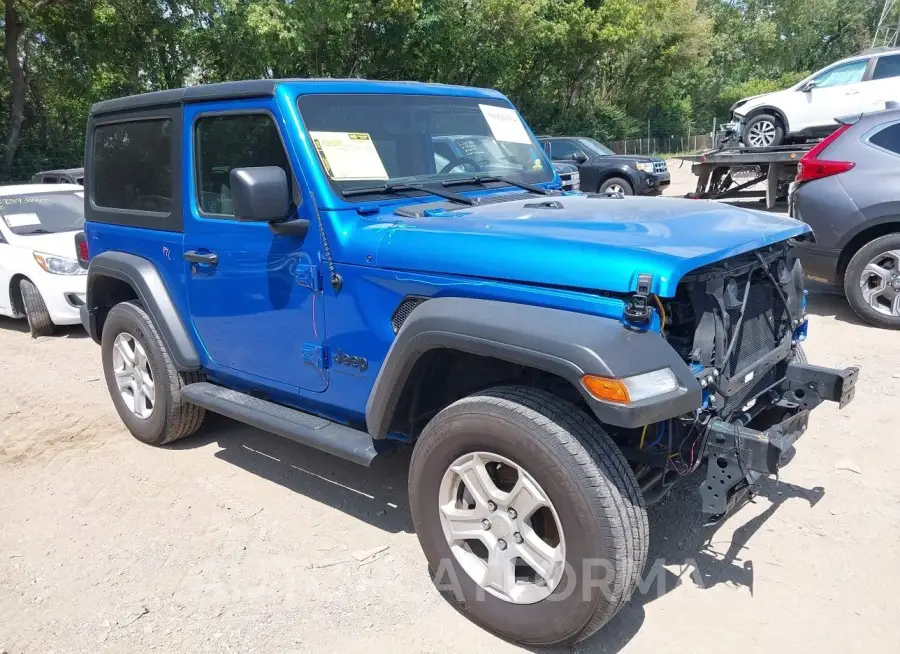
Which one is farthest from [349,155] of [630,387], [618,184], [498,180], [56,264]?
[618,184]

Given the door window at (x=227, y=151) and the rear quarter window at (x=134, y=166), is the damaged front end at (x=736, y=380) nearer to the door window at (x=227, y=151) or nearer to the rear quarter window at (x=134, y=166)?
the door window at (x=227, y=151)

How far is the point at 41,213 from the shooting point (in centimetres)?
845

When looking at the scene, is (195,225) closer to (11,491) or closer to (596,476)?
(11,491)

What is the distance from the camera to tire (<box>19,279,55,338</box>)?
7.85 meters

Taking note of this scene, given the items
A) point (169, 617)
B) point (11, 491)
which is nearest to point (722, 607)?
point (169, 617)

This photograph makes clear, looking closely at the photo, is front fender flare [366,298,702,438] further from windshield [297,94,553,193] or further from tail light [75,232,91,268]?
tail light [75,232,91,268]

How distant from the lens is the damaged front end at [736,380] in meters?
2.60

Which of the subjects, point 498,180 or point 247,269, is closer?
point 247,269

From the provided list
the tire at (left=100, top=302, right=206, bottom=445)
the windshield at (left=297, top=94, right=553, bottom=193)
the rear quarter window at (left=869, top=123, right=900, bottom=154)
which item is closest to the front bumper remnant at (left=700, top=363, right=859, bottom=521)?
the windshield at (left=297, top=94, right=553, bottom=193)

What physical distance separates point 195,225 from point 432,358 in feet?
5.68

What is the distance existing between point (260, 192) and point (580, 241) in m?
1.36

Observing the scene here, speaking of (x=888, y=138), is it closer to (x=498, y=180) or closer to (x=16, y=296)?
(x=498, y=180)

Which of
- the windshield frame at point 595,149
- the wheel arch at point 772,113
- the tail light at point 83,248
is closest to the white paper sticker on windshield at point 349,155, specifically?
the tail light at point 83,248

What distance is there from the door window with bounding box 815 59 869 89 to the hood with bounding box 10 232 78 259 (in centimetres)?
1119
